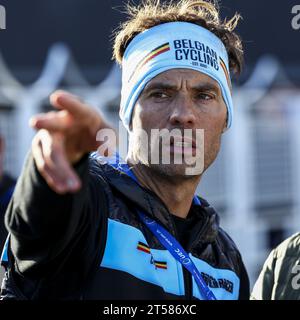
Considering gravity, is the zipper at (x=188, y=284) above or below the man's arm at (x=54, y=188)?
below

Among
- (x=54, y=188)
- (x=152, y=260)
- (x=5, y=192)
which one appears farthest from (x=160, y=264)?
(x=5, y=192)

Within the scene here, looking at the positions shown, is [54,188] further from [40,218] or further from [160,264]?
[160,264]

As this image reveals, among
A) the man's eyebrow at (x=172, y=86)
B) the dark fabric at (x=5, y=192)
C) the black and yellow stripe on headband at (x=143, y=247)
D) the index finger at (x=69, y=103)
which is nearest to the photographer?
the index finger at (x=69, y=103)

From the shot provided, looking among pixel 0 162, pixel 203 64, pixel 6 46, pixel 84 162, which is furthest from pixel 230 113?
pixel 6 46

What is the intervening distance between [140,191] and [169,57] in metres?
0.59

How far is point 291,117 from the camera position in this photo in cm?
912

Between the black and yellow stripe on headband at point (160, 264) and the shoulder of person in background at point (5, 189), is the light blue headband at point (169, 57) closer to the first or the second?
the black and yellow stripe on headband at point (160, 264)

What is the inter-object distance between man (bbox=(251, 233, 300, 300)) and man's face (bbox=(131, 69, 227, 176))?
55 cm

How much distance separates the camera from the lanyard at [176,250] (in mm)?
2766

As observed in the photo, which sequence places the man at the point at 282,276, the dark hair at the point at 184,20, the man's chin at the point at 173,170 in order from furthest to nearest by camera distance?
1. the dark hair at the point at 184,20
2. the man at the point at 282,276
3. the man's chin at the point at 173,170

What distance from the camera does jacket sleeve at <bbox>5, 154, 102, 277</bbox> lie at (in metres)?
2.03

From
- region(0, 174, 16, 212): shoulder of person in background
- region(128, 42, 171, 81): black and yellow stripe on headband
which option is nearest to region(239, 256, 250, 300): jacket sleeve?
region(128, 42, 171, 81): black and yellow stripe on headband

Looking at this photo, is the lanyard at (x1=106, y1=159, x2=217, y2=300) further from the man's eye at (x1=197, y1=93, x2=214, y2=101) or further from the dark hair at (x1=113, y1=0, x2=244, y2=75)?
the dark hair at (x1=113, y1=0, x2=244, y2=75)

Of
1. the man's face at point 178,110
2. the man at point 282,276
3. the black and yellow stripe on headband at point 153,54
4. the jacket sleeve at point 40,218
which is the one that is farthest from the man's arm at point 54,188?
the man at point 282,276
